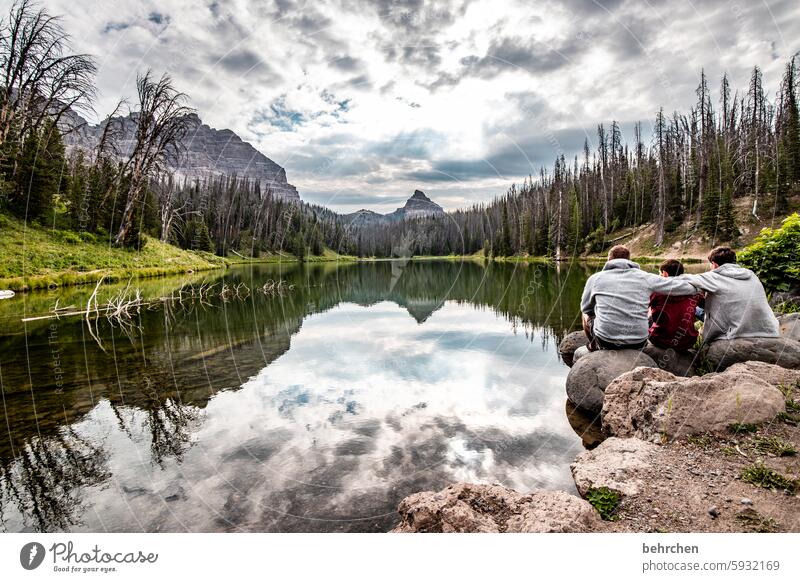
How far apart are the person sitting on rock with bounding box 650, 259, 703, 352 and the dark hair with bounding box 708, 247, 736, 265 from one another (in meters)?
0.52

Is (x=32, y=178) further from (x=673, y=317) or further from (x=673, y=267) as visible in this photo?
(x=673, y=317)

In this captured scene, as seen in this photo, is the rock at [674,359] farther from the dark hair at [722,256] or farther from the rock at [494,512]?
the rock at [494,512]

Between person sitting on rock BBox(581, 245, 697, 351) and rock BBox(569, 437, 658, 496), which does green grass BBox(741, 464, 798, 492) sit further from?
person sitting on rock BBox(581, 245, 697, 351)

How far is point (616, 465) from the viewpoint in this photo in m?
4.17

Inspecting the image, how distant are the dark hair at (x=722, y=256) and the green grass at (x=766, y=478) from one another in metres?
4.13

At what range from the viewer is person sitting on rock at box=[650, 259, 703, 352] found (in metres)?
6.72

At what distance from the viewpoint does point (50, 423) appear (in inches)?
257

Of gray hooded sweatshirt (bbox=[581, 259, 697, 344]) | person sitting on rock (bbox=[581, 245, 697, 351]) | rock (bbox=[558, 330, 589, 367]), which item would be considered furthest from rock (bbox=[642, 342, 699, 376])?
rock (bbox=[558, 330, 589, 367])

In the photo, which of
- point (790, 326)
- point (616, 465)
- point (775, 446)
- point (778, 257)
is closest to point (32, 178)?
point (616, 465)

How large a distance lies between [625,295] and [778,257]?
538 centimetres

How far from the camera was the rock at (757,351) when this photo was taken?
6.04 meters
